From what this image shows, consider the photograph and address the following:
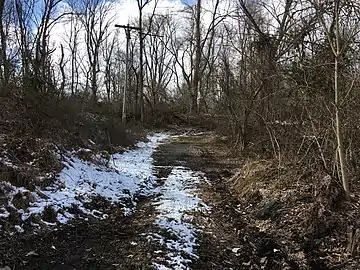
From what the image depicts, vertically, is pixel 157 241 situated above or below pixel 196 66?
below

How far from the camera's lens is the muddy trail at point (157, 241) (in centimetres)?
566

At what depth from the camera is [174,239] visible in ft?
21.9

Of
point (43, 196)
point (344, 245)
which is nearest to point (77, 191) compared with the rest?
point (43, 196)

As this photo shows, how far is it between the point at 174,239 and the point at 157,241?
30 centimetres

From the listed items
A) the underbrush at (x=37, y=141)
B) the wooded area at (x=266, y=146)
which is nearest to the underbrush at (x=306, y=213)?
the wooded area at (x=266, y=146)

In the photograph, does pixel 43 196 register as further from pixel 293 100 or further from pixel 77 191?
pixel 293 100

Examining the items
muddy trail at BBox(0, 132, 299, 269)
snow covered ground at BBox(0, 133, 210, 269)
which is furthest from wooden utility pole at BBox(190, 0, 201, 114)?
muddy trail at BBox(0, 132, 299, 269)

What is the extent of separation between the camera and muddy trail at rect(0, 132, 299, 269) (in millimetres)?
5664

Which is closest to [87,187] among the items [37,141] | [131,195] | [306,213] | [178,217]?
[131,195]

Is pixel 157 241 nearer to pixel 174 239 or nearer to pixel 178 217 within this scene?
pixel 174 239

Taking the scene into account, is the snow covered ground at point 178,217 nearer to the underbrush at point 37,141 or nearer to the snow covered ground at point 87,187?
the snow covered ground at point 87,187

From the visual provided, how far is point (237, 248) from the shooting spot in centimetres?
663

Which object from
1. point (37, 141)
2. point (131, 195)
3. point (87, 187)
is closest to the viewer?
point (87, 187)

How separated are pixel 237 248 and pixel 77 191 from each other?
3784 mm
